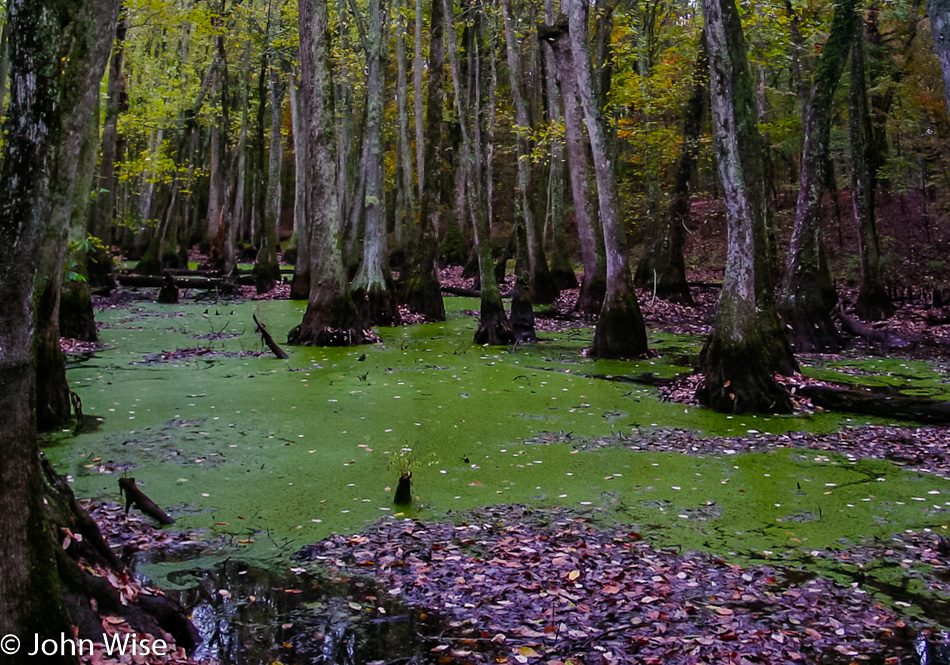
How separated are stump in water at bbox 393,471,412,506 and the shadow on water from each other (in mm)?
1148

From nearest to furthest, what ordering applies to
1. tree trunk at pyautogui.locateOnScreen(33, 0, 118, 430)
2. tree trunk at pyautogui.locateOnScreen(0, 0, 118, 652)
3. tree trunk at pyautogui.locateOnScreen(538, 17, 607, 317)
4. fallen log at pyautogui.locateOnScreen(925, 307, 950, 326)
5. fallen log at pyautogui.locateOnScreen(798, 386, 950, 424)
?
tree trunk at pyautogui.locateOnScreen(0, 0, 118, 652) < tree trunk at pyautogui.locateOnScreen(33, 0, 118, 430) < fallen log at pyautogui.locateOnScreen(798, 386, 950, 424) < tree trunk at pyautogui.locateOnScreen(538, 17, 607, 317) < fallen log at pyautogui.locateOnScreen(925, 307, 950, 326)

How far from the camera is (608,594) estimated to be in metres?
3.91

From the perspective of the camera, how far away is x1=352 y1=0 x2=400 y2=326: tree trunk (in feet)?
49.2

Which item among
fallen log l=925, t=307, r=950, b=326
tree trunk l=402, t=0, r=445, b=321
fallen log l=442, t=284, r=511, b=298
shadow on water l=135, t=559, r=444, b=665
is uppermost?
tree trunk l=402, t=0, r=445, b=321

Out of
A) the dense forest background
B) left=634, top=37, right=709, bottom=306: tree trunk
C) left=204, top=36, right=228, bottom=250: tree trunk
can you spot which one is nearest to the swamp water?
the dense forest background

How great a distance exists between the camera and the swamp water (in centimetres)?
462

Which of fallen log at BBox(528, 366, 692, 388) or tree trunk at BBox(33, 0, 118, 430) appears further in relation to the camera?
fallen log at BBox(528, 366, 692, 388)

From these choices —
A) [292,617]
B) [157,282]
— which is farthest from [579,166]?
[157,282]

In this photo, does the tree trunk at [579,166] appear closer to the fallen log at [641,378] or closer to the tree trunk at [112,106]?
the fallen log at [641,378]

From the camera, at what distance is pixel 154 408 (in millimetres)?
8031

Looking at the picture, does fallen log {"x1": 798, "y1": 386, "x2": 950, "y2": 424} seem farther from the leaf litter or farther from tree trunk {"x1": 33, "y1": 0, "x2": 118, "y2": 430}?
tree trunk {"x1": 33, "y1": 0, "x2": 118, "y2": 430}

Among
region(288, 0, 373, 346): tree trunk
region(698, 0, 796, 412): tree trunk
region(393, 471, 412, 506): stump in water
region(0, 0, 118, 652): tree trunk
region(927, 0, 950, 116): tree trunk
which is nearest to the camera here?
region(0, 0, 118, 652): tree trunk

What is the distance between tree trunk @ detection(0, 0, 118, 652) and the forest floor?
117cm

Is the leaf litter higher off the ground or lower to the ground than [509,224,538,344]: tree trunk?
lower
